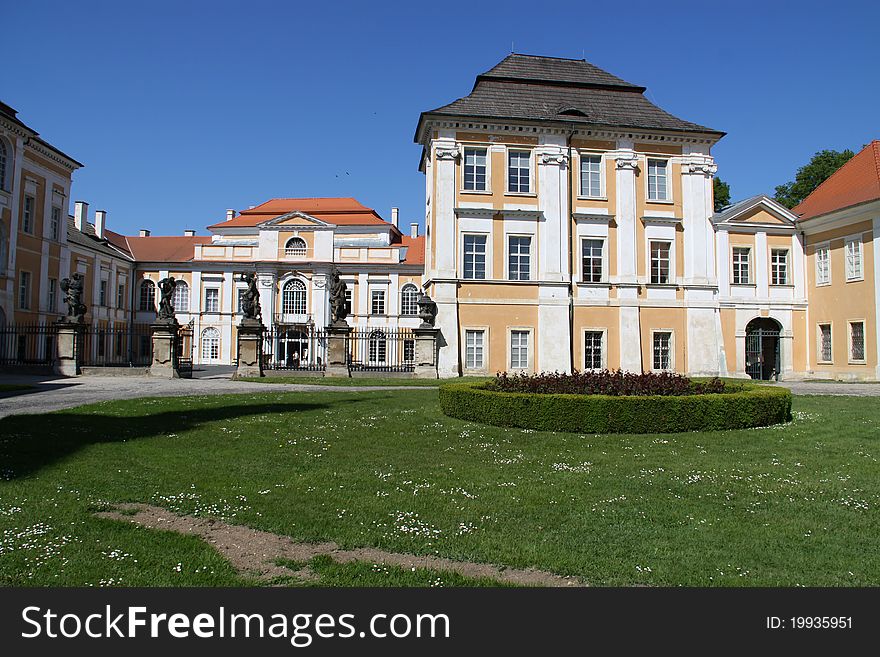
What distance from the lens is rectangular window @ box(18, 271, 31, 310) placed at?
119 ft

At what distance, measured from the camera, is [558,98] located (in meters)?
30.4

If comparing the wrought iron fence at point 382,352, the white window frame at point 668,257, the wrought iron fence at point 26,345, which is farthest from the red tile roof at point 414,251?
the wrought iron fence at point 26,345

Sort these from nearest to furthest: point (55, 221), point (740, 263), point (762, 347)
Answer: point (740, 263)
point (762, 347)
point (55, 221)

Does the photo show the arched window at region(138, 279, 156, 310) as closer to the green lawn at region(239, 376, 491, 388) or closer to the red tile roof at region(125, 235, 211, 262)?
the red tile roof at region(125, 235, 211, 262)

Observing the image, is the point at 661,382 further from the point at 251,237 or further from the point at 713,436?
Answer: the point at 251,237

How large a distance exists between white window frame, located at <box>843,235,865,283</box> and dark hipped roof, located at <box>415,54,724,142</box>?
6.97 meters

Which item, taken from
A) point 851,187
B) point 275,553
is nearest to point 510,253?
point 851,187

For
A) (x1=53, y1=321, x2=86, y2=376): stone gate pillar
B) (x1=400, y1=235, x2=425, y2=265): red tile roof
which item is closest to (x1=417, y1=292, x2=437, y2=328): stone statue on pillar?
(x1=53, y1=321, x2=86, y2=376): stone gate pillar

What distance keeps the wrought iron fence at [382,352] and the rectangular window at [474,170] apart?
668cm

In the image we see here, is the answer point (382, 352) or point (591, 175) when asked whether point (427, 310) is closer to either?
point (591, 175)

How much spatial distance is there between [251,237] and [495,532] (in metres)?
51.1

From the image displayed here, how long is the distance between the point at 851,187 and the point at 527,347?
15449mm

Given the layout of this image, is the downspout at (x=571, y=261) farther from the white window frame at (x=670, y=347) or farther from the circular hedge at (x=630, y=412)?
the circular hedge at (x=630, y=412)

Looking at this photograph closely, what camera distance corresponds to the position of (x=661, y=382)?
12711mm
